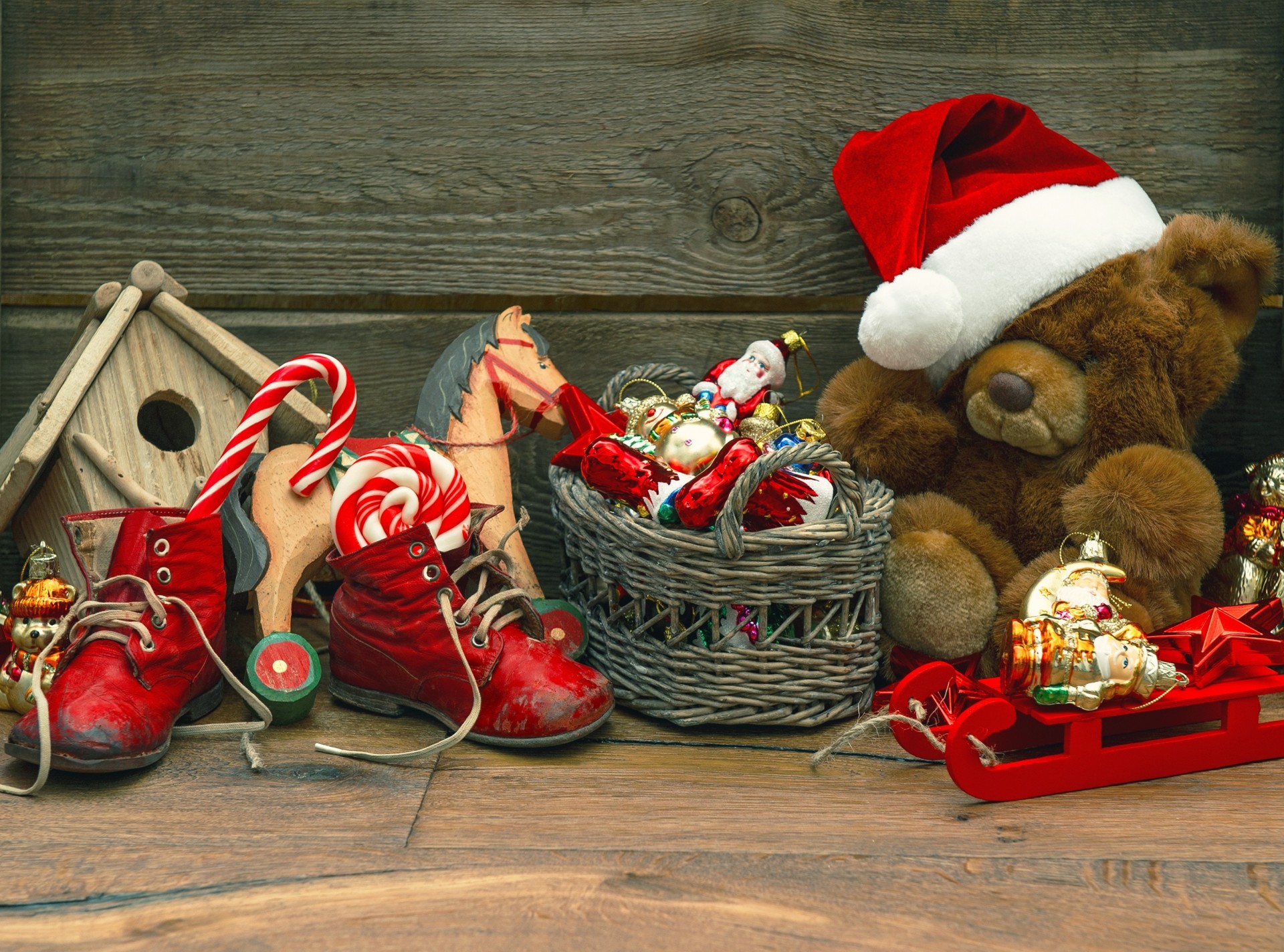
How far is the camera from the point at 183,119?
149 centimetres

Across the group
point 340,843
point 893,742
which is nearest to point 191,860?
point 340,843

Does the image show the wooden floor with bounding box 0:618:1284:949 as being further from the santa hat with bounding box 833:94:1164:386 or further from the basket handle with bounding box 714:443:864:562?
the santa hat with bounding box 833:94:1164:386

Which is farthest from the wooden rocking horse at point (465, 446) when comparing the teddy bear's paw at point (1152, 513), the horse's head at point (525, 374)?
the teddy bear's paw at point (1152, 513)

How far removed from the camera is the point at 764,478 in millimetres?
1019

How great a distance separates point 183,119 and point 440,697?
37.4 inches

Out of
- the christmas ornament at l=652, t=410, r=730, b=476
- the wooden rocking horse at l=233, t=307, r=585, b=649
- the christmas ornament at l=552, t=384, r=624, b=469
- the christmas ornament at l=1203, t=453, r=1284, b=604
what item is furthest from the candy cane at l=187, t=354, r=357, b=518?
the christmas ornament at l=1203, t=453, r=1284, b=604

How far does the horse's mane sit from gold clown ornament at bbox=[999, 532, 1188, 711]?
731 millimetres

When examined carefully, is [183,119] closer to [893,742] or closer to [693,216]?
[693,216]

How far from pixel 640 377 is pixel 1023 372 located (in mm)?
476

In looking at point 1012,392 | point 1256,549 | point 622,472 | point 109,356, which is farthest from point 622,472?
point 1256,549

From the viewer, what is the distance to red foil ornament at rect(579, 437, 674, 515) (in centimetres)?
112

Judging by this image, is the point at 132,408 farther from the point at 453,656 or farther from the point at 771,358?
the point at 771,358

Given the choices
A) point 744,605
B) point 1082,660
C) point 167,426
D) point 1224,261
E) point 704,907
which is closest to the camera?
point 704,907

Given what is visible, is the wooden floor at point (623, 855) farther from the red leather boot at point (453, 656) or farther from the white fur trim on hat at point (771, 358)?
the white fur trim on hat at point (771, 358)
